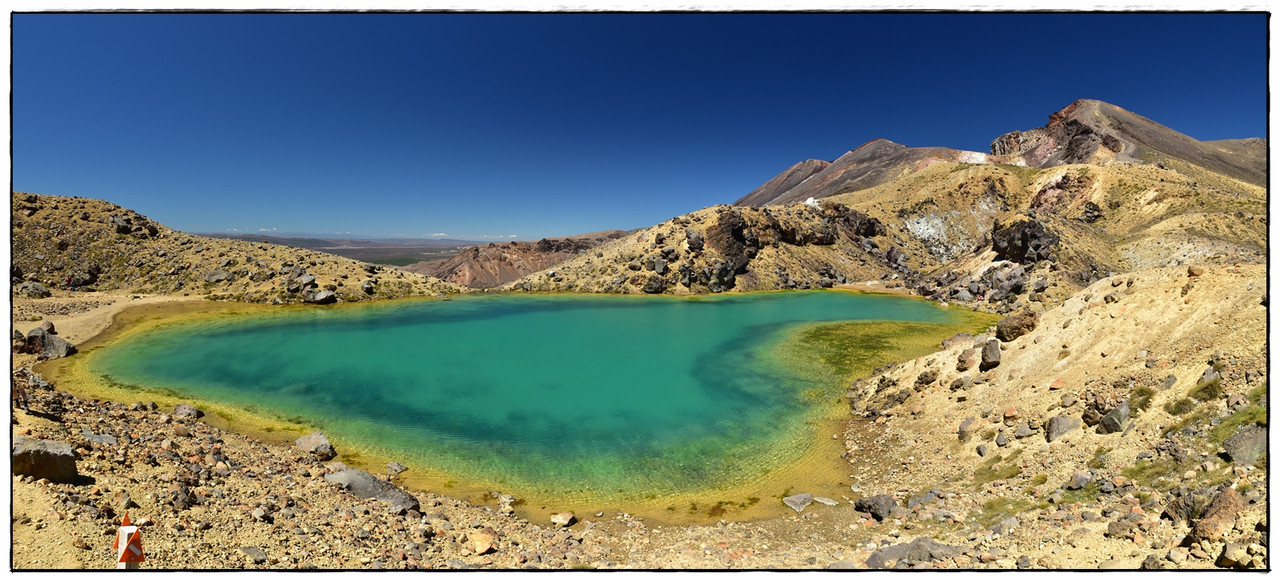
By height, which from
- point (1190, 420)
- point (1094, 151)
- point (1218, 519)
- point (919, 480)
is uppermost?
point (1094, 151)

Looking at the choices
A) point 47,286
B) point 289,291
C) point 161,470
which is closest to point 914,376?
point 161,470

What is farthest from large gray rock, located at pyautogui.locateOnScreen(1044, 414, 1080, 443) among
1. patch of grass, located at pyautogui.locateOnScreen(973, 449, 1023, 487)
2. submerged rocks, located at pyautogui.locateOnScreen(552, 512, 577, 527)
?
submerged rocks, located at pyautogui.locateOnScreen(552, 512, 577, 527)

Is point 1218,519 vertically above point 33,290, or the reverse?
point 33,290

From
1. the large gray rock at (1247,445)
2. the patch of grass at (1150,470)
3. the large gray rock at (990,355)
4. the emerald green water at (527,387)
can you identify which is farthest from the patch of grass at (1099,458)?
the emerald green water at (527,387)

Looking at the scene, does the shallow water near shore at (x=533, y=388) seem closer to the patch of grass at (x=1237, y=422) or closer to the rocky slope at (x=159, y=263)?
the patch of grass at (x=1237, y=422)

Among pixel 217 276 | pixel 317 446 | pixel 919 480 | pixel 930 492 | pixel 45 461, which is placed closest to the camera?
pixel 45 461

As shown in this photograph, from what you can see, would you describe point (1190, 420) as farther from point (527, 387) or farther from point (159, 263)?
point (159, 263)

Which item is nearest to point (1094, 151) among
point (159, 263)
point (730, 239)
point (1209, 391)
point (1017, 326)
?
point (730, 239)

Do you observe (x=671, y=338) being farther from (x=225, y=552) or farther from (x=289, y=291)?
(x=289, y=291)
